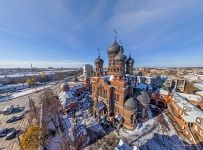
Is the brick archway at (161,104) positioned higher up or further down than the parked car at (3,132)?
higher up

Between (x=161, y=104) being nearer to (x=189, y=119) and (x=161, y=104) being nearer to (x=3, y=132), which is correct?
(x=189, y=119)

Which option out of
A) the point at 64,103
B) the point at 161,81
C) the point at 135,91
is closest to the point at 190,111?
the point at 135,91

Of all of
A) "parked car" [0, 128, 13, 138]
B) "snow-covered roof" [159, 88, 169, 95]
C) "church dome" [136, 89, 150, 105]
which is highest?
"church dome" [136, 89, 150, 105]

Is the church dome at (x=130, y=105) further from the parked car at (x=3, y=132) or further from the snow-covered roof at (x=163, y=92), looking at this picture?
the parked car at (x=3, y=132)

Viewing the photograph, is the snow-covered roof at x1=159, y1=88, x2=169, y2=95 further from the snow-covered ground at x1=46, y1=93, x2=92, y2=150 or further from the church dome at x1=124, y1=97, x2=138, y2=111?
the snow-covered ground at x1=46, y1=93, x2=92, y2=150

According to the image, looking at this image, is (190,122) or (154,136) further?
(190,122)

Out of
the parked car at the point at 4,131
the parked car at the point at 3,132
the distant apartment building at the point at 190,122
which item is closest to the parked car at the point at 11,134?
the parked car at the point at 4,131

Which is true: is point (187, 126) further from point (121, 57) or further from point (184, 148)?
point (121, 57)

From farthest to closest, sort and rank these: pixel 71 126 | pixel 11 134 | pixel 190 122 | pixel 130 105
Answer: pixel 71 126, pixel 130 105, pixel 190 122, pixel 11 134

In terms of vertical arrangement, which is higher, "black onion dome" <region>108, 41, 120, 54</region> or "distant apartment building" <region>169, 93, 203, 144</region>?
"black onion dome" <region>108, 41, 120, 54</region>

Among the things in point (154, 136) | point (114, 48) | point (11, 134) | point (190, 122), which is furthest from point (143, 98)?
point (11, 134)

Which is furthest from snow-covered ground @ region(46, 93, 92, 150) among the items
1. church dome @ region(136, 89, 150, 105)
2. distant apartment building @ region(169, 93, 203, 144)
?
distant apartment building @ region(169, 93, 203, 144)

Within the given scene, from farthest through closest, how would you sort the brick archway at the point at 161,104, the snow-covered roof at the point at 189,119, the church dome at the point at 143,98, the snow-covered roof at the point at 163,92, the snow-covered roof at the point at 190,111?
the brick archway at the point at 161,104 < the snow-covered roof at the point at 163,92 < the church dome at the point at 143,98 < the snow-covered roof at the point at 190,111 < the snow-covered roof at the point at 189,119
